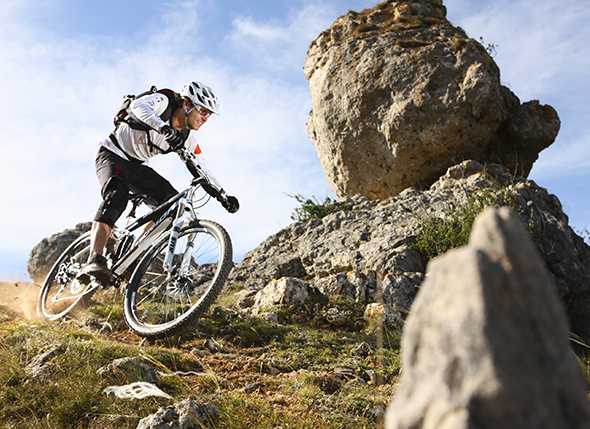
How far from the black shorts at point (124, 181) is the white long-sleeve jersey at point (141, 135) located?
0.10 m

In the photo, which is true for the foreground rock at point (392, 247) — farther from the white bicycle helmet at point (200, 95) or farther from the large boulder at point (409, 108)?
the white bicycle helmet at point (200, 95)

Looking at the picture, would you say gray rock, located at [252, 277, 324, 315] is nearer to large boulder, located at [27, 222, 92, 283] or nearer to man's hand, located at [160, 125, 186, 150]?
man's hand, located at [160, 125, 186, 150]

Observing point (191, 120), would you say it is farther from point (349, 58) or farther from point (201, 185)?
point (349, 58)

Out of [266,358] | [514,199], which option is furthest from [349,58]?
[266,358]

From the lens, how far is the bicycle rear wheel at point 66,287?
830 centimetres

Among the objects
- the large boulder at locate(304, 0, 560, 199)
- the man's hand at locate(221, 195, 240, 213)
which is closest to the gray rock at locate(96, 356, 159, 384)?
the man's hand at locate(221, 195, 240, 213)

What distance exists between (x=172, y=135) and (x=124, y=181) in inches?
45.4

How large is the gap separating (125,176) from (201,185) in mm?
1031

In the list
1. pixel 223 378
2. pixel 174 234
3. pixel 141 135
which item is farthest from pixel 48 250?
pixel 223 378

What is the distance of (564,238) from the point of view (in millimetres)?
8984

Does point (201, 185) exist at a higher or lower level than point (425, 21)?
lower

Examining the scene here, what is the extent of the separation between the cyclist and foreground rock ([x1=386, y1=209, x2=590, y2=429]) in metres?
5.73

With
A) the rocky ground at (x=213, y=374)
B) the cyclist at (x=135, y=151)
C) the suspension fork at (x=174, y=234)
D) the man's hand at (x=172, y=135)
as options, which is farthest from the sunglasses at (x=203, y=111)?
the rocky ground at (x=213, y=374)

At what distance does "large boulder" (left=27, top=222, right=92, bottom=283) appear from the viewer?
1343 centimetres
